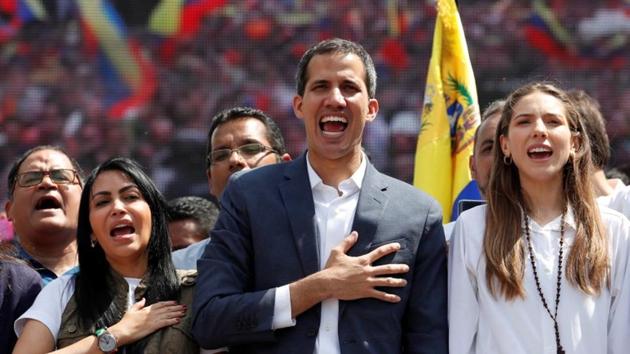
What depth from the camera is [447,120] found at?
202 inches

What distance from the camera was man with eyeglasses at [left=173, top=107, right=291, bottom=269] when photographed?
4.30 meters

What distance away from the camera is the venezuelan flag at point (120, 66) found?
6129 millimetres

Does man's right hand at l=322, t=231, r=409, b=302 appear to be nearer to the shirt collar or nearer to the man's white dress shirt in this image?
the man's white dress shirt

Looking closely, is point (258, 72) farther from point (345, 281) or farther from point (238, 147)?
point (345, 281)

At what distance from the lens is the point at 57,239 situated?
14.7 ft

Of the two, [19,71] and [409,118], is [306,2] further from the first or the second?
[19,71]

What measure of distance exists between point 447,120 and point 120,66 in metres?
2.00

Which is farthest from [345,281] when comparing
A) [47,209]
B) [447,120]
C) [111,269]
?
[447,120]

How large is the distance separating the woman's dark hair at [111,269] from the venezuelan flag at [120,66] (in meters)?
2.55

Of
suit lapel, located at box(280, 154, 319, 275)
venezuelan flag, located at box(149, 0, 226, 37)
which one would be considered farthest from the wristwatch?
venezuelan flag, located at box(149, 0, 226, 37)

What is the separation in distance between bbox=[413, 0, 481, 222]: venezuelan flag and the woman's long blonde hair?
1496 millimetres

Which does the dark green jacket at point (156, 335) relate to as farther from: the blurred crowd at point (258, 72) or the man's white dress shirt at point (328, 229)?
the blurred crowd at point (258, 72)

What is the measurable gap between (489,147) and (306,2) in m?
2.30

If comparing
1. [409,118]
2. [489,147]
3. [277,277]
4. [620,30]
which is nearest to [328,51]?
[277,277]
